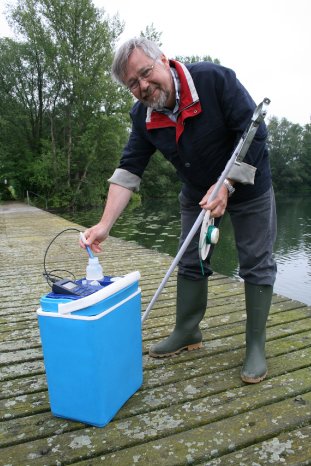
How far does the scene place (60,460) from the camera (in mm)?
1498

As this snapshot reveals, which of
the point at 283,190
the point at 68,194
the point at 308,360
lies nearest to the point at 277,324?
the point at 308,360

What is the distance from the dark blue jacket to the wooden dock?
961 mm

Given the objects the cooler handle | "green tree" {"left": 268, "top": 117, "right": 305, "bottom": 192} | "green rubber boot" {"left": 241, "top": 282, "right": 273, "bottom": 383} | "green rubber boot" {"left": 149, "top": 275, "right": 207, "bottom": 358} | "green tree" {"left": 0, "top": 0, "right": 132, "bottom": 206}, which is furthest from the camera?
"green tree" {"left": 268, "top": 117, "right": 305, "bottom": 192}

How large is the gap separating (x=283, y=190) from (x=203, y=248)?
49669 millimetres

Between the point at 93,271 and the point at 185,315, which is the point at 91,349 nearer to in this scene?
the point at 93,271

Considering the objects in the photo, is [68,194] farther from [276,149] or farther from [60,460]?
[276,149]

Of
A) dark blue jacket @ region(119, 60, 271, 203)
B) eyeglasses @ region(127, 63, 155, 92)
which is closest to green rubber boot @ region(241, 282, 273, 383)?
dark blue jacket @ region(119, 60, 271, 203)

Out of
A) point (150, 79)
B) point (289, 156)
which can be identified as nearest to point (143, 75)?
point (150, 79)

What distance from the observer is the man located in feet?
5.86

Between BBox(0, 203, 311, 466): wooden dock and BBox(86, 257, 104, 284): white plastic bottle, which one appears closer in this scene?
BBox(0, 203, 311, 466): wooden dock

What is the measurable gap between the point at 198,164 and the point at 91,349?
1.04 metres

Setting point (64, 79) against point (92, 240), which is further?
point (64, 79)

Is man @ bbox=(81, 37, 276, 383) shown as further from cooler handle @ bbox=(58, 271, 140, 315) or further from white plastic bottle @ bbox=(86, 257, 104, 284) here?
cooler handle @ bbox=(58, 271, 140, 315)

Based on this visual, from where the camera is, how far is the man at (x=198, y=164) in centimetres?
179
